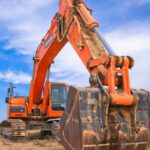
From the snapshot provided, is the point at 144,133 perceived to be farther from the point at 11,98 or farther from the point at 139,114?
the point at 11,98

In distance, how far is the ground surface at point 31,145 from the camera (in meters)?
10.9

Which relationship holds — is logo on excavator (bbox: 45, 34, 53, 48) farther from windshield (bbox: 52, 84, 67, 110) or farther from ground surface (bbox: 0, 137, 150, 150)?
ground surface (bbox: 0, 137, 150, 150)

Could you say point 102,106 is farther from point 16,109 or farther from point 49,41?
point 16,109

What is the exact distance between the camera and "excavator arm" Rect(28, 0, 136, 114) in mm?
6039

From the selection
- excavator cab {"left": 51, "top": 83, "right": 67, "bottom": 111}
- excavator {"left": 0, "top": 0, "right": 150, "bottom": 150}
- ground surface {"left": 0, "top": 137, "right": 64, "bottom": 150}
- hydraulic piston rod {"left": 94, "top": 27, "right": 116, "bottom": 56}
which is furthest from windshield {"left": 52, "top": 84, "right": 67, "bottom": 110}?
hydraulic piston rod {"left": 94, "top": 27, "right": 116, "bottom": 56}

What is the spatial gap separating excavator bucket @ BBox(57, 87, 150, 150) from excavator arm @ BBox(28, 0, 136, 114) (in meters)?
0.23

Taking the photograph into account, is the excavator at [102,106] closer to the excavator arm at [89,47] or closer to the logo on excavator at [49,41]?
the excavator arm at [89,47]

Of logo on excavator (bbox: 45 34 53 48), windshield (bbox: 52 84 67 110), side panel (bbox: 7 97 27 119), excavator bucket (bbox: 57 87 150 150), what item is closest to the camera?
excavator bucket (bbox: 57 87 150 150)

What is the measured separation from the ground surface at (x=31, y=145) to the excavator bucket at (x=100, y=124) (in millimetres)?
4977

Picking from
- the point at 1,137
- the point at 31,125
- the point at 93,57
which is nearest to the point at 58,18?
the point at 93,57

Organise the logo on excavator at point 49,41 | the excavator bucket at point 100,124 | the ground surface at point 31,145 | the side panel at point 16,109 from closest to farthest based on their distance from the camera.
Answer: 1. the excavator bucket at point 100,124
2. the logo on excavator at point 49,41
3. the ground surface at point 31,145
4. the side panel at point 16,109

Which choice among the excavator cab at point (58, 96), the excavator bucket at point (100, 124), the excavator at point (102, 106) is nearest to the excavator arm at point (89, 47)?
the excavator at point (102, 106)

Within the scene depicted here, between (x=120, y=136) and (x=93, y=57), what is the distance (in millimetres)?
1797

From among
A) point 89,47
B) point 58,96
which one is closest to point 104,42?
point 89,47
